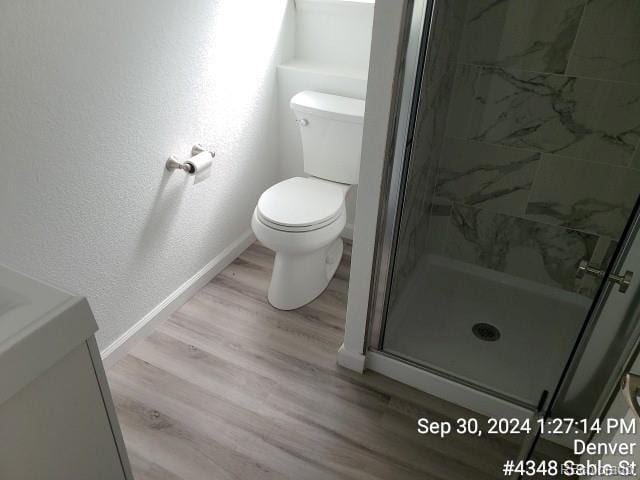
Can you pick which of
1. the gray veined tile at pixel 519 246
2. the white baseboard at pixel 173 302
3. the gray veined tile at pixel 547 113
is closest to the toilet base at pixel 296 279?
the white baseboard at pixel 173 302

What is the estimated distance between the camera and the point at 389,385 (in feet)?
6.27

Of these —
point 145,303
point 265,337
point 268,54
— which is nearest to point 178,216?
point 145,303

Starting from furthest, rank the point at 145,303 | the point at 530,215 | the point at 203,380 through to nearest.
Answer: the point at 530,215, the point at 145,303, the point at 203,380

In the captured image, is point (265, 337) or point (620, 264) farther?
point (265, 337)

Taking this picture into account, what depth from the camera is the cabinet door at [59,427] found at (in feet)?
2.70

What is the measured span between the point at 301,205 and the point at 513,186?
97 centimetres

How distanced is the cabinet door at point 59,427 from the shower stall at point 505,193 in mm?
1020

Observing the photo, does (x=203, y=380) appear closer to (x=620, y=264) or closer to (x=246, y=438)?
(x=246, y=438)

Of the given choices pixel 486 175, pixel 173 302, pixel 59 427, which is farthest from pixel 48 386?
pixel 486 175

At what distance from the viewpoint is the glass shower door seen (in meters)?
1.87

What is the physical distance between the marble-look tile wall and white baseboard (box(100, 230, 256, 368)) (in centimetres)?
95

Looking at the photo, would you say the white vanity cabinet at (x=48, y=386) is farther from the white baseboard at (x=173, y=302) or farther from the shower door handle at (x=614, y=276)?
the shower door handle at (x=614, y=276)

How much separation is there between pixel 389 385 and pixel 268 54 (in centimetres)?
161

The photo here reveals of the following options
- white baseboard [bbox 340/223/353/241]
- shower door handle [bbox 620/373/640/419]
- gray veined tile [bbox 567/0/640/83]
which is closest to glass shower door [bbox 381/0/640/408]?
gray veined tile [bbox 567/0/640/83]
